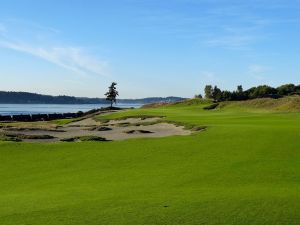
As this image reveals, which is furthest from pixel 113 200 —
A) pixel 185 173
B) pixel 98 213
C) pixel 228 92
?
pixel 228 92

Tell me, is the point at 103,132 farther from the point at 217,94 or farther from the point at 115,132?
the point at 217,94

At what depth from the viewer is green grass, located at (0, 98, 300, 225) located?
12.8 metres

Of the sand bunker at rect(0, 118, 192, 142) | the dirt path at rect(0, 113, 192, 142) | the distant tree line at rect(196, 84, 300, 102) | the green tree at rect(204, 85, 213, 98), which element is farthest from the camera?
the green tree at rect(204, 85, 213, 98)

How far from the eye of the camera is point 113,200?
47.3 feet

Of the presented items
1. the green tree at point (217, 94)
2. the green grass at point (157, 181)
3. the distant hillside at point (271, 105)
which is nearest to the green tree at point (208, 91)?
the green tree at point (217, 94)

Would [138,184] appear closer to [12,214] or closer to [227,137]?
[12,214]

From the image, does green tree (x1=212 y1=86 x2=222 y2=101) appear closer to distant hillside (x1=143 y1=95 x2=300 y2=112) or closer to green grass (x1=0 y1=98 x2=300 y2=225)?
distant hillside (x1=143 y1=95 x2=300 y2=112)

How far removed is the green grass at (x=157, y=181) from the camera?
1282 centimetres

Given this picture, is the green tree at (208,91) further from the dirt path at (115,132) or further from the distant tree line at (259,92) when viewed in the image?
the dirt path at (115,132)

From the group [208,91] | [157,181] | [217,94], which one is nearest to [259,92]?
[217,94]

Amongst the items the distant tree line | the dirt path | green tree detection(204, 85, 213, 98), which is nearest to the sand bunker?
the dirt path

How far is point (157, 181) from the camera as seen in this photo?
18.0m

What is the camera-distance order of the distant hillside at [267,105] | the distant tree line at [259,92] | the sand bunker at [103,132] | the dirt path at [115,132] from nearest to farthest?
the sand bunker at [103,132]
the dirt path at [115,132]
the distant hillside at [267,105]
the distant tree line at [259,92]

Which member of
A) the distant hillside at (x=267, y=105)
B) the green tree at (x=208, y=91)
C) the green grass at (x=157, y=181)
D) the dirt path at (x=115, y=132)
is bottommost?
the green grass at (x=157, y=181)
